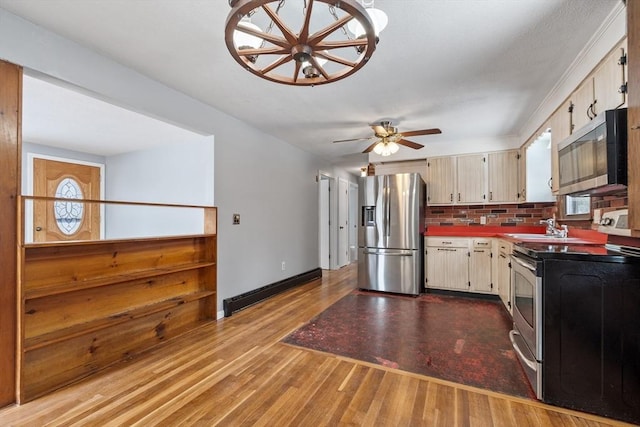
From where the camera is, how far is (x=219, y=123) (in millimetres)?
3273

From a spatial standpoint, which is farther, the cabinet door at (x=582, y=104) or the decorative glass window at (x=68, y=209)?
the decorative glass window at (x=68, y=209)

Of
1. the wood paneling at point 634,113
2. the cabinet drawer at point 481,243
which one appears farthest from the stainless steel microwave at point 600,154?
the cabinet drawer at point 481,243

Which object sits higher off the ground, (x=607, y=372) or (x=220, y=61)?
(x=220, y=61)

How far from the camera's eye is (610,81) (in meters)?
1.84

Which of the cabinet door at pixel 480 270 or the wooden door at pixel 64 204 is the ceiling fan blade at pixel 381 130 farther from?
the wooden door at pixel 64 204

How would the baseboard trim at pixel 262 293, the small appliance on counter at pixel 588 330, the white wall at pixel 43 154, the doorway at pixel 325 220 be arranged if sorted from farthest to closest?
1. the doorway at pixel 325 220
2. the white wall at pixel 43 154
3. the baseboard trim at pixel 262 293
4. the small appliance on counter at pixel 588 330

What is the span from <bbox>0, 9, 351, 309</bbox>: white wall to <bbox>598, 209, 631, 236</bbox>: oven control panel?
131 inches

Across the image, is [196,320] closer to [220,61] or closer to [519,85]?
[220,61]

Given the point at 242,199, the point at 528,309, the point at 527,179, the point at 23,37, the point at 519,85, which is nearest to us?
the point at 23,37

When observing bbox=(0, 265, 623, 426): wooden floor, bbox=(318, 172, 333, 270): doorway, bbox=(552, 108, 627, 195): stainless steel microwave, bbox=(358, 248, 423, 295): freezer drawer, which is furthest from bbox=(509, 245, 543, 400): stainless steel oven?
bbox=(318, 172, 333, 270): doorway

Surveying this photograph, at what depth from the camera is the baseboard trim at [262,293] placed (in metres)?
3.36

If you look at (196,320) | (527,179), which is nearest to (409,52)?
(527,179)

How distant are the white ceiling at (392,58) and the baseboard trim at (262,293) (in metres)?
2.10

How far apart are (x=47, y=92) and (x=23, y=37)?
3.69 ft
